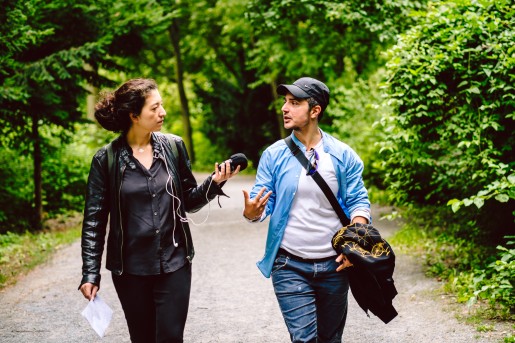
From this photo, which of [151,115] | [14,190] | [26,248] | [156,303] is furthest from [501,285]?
[14,190]

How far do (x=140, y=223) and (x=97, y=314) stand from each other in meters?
0.59

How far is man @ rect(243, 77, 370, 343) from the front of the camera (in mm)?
3432

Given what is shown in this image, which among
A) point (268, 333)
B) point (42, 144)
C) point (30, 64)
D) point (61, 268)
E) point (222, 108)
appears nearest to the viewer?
point (268, 333)

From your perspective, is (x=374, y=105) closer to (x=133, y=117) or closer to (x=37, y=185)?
(x=133, y=117)

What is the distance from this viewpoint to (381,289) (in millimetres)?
3402

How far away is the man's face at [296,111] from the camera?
3555 millimetres

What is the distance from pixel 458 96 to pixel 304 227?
3.68 meters

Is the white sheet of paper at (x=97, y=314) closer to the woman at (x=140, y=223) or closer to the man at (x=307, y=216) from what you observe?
the woman at (x=140, y=223)

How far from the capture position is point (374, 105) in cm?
686

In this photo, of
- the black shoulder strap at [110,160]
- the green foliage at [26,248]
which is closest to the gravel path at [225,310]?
the green foliage at [26,248]

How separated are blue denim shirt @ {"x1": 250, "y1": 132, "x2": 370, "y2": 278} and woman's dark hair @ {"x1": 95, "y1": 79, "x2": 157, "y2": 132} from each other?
0.84 meters

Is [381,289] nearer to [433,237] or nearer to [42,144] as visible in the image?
[433,237]

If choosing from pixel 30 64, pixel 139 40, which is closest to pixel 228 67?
pixel 139 40

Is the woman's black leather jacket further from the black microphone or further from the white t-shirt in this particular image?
the white t-shirt
